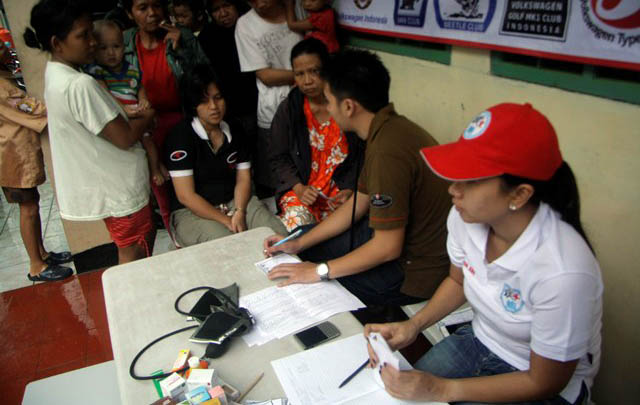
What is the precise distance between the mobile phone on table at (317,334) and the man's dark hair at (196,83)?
143 centimetres

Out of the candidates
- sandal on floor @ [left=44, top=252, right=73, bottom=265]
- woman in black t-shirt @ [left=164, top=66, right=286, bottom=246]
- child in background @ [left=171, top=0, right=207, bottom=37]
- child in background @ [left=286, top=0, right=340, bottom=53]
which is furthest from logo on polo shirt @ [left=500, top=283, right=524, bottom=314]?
sandal on floor @ [left=44, top=252, right=73, bottom=265]

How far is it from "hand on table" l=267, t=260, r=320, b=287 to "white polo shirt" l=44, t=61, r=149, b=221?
107 cm

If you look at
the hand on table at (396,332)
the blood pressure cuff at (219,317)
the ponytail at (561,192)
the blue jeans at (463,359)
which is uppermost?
the ponytail at (561,192)

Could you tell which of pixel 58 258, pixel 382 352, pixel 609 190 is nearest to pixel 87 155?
pixel 58 258

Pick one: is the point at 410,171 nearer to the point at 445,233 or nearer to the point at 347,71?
the point at 445,233

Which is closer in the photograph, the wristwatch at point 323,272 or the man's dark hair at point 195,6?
the wristwatch at point 323,272

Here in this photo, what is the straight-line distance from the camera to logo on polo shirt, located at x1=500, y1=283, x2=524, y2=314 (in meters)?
1.01

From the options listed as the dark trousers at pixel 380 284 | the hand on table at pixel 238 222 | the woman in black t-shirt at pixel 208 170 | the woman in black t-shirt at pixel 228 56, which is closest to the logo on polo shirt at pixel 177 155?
the woman in black t-shirt at pixel 208 170

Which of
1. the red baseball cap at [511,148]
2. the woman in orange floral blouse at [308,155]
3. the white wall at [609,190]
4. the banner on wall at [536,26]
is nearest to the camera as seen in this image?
the red baseball cap at [511,148]

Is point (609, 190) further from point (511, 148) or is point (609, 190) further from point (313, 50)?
point (313, 50)

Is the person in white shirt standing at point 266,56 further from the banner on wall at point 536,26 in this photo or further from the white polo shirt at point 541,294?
the white polo shirt at point 541,294

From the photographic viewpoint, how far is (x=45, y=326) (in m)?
2.44

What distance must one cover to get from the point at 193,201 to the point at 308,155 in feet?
2.22

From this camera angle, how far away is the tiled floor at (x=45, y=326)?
6.98ft
